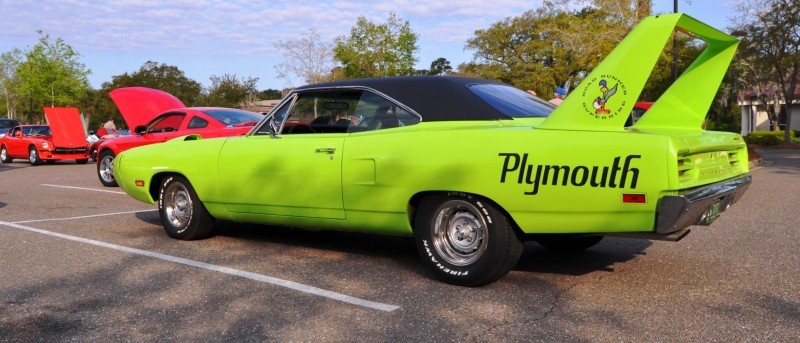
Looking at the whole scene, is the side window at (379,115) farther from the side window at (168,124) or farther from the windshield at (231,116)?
the side window at (168,124)

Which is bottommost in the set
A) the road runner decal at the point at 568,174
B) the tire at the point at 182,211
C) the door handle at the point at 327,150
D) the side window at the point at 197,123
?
the tire at the point at 182,211

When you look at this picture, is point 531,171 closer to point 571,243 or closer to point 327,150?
point 327,150

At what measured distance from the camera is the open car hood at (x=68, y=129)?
20438mm

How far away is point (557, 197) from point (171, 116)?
33.8ft

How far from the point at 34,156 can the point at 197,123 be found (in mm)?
12052

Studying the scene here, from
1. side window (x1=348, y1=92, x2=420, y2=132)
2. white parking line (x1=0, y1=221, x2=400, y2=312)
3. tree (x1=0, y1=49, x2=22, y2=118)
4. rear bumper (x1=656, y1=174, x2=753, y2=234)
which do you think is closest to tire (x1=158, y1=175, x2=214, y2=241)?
white parking line (x1=0, y1=221, x2=400, y2=312)

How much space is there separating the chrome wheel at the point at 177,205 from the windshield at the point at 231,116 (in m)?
5.89

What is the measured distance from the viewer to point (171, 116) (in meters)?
13.1

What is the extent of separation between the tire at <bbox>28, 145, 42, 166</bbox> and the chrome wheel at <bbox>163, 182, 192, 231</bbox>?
685 inches

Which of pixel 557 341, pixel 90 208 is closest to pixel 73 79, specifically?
pixel 90 208

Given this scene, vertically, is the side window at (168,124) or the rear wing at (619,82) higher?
the rear wing at (619,82)

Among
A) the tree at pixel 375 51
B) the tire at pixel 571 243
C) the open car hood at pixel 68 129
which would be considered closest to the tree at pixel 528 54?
the tree at pixel 375 51

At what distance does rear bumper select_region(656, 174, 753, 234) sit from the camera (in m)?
3.89

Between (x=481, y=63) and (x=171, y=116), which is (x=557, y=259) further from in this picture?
(x=481, y=63)
